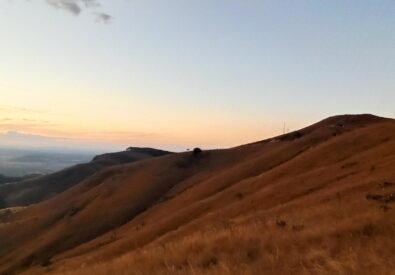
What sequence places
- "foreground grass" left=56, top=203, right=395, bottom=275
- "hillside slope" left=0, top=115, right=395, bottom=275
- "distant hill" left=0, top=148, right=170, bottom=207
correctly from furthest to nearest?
"distant hill" left=0, top=148, right=170, bottom=207 < "hillside slope" left=0, top=115, right=395, bottom=275 < "foreground grass" left=56, top=203, right=395, bottom=275

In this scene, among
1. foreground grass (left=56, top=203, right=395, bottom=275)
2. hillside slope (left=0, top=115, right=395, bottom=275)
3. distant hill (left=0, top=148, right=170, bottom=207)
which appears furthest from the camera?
distant hill (left=0, top=148, right=170, bottom=207)

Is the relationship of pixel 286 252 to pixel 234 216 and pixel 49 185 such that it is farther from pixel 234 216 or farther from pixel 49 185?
pixel 49 185

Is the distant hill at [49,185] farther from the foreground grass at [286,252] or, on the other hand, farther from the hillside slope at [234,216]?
the foreground grass at [286,252]

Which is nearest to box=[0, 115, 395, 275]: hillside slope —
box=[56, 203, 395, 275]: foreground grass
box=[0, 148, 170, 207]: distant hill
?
box=[56, 203, 395, 275]: foreground grass

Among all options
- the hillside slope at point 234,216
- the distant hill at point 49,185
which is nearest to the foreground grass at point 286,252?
the hillside slope at point 234,216

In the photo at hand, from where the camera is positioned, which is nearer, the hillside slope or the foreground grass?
the foreground grass

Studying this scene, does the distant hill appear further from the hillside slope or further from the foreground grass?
the foreground grass

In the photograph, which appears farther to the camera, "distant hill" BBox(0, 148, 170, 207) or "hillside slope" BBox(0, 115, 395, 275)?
"distant hill" BBox(0, 148, 170, 207)

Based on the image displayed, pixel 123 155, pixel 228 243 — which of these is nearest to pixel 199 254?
pixel 228 243

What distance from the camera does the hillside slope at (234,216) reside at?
40.8ft

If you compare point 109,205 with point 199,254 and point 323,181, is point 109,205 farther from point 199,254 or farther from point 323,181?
point 199,254

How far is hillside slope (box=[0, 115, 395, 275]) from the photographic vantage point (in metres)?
12.4

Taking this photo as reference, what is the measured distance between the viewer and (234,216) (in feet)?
108

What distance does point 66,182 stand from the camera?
174875mm
